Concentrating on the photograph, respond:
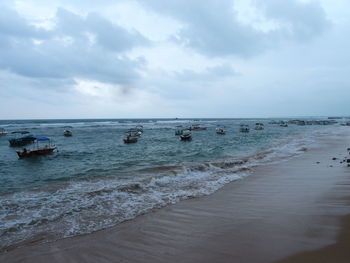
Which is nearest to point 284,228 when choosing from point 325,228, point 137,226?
point 325,228

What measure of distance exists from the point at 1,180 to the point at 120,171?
26.2ft

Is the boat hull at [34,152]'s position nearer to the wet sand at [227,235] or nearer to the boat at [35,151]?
the boat at [35,151]

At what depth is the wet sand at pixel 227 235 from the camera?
505 centimetres

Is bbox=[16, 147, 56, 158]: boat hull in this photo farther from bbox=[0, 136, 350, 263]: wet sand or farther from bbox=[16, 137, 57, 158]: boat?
bbox=[0, 136, 350, 263]: wet sand

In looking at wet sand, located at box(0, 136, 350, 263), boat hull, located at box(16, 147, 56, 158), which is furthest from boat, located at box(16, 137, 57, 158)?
wet sand, located at box(0, 136, 350, 263)

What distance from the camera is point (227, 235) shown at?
5957mm

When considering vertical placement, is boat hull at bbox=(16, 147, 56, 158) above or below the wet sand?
below

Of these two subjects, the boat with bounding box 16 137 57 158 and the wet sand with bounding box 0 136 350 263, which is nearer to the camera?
the wet sand with bounding box 0 136 350 263

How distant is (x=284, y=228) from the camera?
6109 mm

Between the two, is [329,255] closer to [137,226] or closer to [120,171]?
[137,226]

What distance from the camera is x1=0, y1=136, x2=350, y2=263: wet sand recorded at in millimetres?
Answer: 5051

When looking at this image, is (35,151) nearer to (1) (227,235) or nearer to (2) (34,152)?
(2) (34,152)

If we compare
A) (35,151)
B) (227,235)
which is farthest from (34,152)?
(227,235)

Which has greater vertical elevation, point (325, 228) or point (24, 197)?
point (325, 228)
